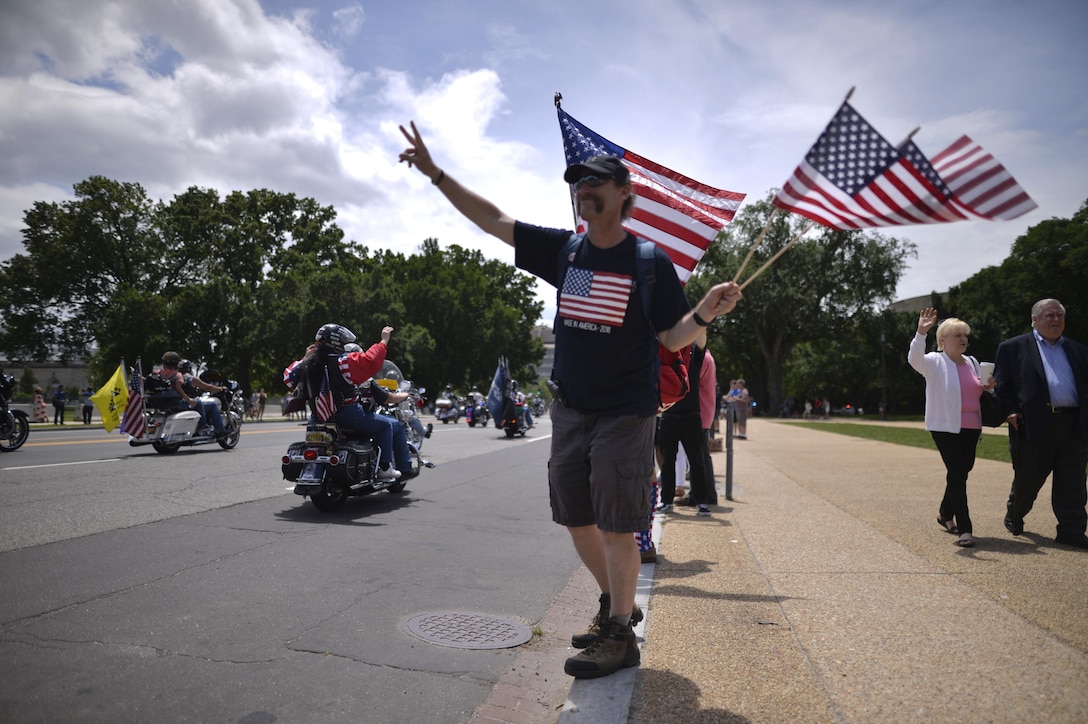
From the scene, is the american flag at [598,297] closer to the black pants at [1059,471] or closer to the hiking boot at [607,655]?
the hiking boot at [607,655]

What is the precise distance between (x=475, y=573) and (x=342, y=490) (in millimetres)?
2996

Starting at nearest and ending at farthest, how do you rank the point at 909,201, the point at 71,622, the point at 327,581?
the point at 909,201, the point at 71,622, the point at 327,581

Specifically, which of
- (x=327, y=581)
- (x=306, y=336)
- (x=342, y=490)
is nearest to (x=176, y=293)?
(x=306, y=336)

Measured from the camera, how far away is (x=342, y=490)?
313 inches

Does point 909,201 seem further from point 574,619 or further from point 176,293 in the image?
point 176,293

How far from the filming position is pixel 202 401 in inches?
534

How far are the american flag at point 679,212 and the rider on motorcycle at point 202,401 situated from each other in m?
10.8

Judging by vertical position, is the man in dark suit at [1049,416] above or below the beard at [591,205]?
below

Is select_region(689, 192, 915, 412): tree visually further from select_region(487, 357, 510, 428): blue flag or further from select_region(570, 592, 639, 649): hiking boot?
select_region(570, 592, 639, 649): hiking boot

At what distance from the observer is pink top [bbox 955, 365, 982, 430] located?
20.8ft

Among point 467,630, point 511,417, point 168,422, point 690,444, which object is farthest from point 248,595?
point 511,417

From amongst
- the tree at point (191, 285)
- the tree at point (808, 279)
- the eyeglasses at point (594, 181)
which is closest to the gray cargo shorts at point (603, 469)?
the eyeglasses at point (594, 181)

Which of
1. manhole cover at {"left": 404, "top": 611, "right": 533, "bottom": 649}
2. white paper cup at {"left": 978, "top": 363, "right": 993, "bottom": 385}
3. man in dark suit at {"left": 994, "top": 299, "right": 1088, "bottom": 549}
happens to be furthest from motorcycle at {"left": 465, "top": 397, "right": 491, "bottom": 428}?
manhole cover at {"left": 404, "top": 611, "right": 533, "bottom": 649}

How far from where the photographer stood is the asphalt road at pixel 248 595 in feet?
10.1
